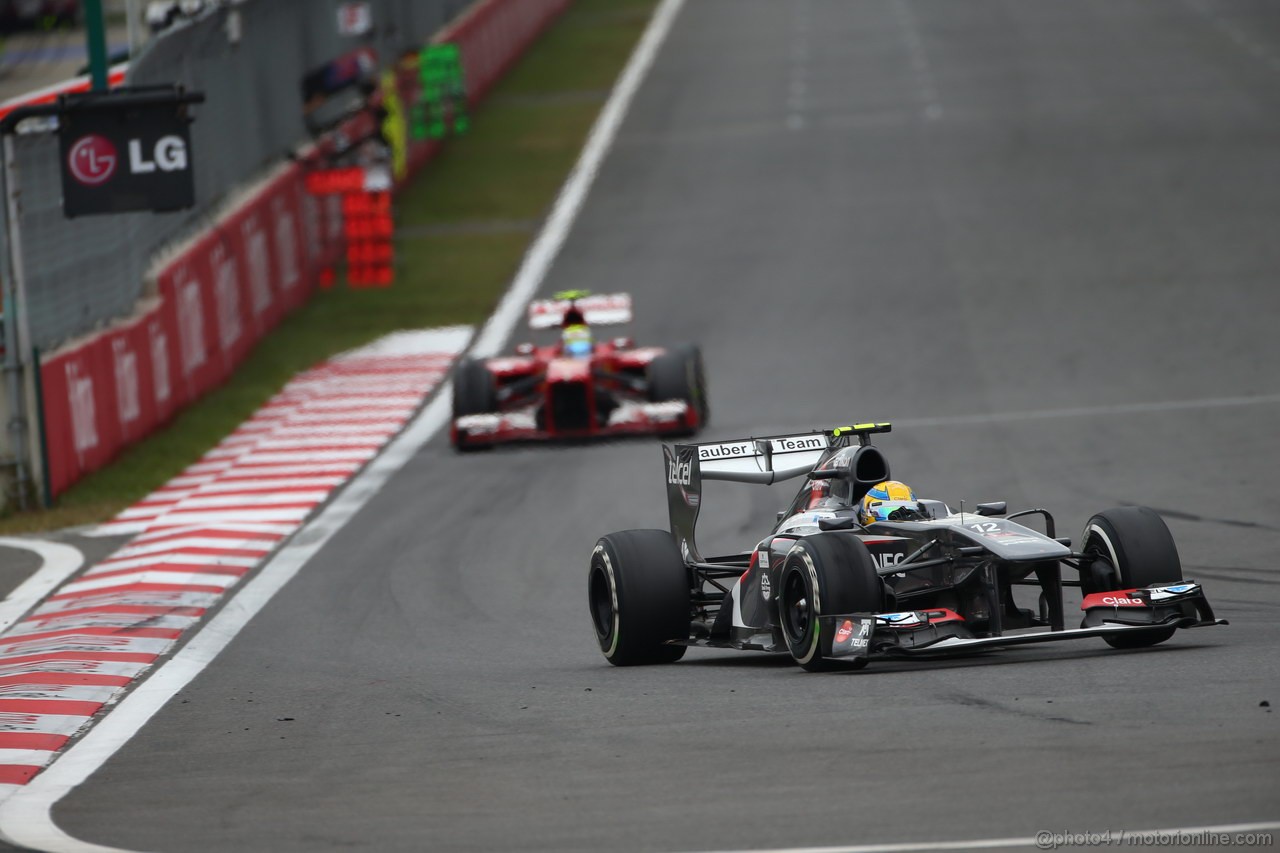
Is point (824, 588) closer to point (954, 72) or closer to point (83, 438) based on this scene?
point (83, 438)

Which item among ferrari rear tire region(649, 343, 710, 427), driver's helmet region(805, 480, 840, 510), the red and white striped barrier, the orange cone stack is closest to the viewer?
driver's helmet region(805, 480, 840, 510)

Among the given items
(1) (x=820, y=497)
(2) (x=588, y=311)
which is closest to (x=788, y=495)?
(2) (x=588, y=311)

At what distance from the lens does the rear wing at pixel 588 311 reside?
832 inches

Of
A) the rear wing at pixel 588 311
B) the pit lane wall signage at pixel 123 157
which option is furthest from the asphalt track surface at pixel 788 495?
the pit lane wall signage at pixel 123 157

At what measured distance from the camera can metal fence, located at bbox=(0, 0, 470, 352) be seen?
19.0 meters

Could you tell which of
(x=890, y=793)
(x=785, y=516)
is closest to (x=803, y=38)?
(x=785, y=516)

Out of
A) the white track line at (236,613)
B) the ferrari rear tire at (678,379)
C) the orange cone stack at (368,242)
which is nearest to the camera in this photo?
the white track line at (236,613)

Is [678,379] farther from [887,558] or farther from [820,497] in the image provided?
[887,558]

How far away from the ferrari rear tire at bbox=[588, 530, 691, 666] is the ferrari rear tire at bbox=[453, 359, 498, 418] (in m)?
10.1

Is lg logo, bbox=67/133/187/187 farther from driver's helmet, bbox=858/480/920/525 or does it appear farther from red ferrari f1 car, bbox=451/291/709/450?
driver's helmet, bbox=858/480/920/525

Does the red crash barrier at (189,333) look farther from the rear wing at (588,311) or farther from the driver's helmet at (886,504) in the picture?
the driver's helmet at (886,504)

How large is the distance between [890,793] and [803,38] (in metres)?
53.3

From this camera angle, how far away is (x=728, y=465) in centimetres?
1158

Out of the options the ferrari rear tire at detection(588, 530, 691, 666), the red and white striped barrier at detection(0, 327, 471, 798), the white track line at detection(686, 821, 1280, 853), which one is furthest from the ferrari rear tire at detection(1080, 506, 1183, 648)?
Result: the red and white striped barrier at detection(0, 327, 471, 798)
